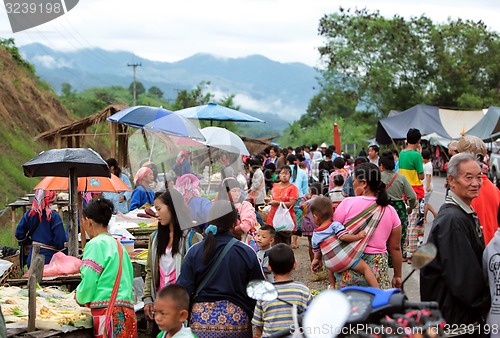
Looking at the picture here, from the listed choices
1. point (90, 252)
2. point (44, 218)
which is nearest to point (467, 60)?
point (44, 218)

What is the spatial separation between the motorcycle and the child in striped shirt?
139 cm

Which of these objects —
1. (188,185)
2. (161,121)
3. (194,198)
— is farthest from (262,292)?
(161,121)

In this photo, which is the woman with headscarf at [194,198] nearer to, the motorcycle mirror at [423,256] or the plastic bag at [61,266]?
the plastic bag at [61,266]

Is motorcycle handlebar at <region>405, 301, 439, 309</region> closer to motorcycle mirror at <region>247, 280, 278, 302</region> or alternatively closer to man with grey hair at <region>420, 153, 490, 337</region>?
motorcycle mirror at <region>247, 280, 278, 302</region>

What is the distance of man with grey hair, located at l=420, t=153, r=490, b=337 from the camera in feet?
14.8

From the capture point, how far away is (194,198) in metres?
7.39

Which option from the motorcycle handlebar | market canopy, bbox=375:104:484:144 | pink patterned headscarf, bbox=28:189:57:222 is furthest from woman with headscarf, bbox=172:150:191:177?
market canopy, bbox=375:104:484:144

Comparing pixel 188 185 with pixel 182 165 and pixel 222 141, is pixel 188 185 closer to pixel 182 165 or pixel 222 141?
pixel 182 165

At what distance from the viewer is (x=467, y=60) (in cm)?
4303

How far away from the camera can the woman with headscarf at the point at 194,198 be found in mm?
6750

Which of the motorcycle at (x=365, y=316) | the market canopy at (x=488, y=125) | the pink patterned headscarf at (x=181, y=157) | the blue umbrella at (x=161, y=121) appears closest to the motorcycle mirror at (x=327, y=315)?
the motorcycle at (x=365, y=316)

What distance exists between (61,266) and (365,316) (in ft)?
18.9

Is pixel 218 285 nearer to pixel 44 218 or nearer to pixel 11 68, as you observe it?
pixel 44 218

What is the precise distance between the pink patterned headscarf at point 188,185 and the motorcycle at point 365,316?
421 centimetres
